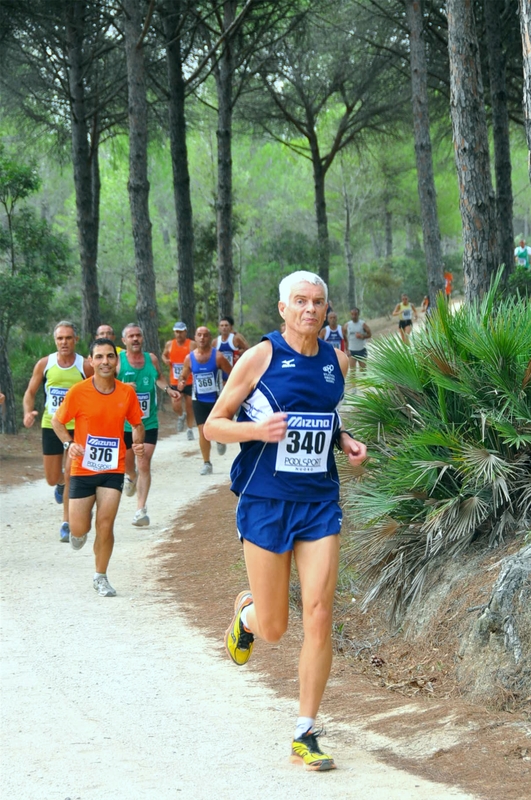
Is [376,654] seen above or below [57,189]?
below

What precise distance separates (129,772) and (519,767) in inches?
65.4

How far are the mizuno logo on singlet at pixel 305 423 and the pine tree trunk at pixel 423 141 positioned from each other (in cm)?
1445

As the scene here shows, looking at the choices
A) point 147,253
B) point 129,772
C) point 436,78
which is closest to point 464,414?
point 129,772

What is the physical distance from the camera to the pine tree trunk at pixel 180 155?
23.8 meters

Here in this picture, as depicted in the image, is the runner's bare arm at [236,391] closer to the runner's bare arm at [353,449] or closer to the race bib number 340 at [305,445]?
the race bib number 340 at [305,445]

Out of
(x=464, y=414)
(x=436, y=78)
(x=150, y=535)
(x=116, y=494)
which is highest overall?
(x=436, y=78)

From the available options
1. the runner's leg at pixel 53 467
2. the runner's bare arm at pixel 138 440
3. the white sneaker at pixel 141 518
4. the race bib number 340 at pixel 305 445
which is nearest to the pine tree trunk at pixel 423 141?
the white sneaker at pixel 141 518

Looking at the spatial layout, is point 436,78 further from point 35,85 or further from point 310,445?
point 310,445

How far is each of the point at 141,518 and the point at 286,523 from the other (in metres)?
7.21

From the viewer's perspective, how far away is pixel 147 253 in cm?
2117

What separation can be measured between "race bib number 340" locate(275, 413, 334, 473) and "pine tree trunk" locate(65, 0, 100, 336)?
64.1 feet

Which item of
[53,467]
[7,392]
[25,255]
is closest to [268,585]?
[53,467]

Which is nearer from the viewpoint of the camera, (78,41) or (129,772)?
(129,772)

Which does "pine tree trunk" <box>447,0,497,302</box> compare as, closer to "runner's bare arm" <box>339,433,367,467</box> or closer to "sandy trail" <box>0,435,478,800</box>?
"sandy trail" <box>0,435,478,800</box>
